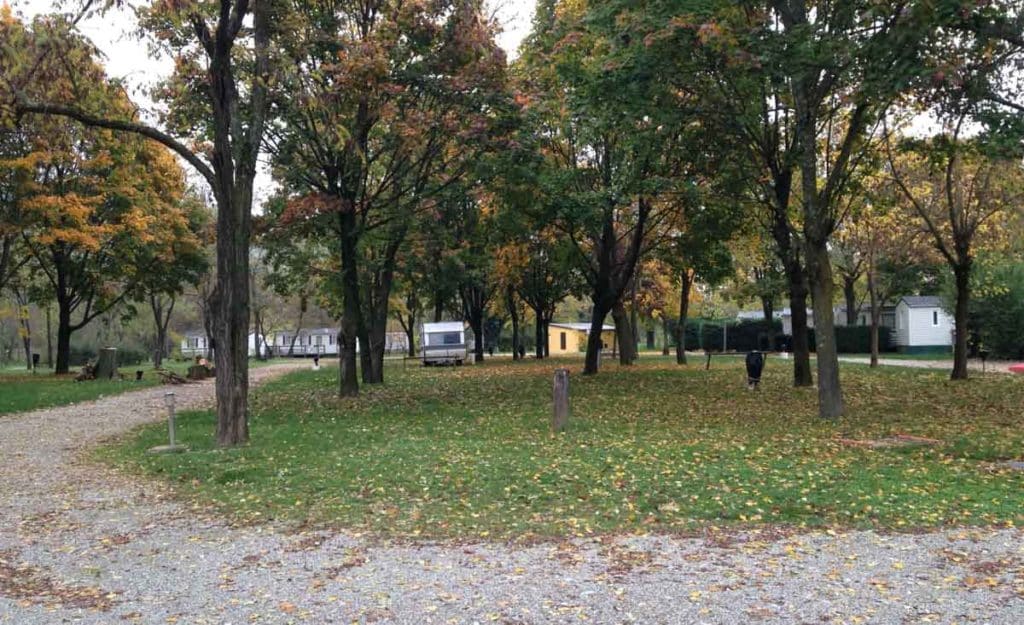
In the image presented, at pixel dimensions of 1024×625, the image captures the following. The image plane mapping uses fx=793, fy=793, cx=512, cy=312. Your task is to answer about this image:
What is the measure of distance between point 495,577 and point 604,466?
147 inches

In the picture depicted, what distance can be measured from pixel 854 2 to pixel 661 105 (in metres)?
3.24

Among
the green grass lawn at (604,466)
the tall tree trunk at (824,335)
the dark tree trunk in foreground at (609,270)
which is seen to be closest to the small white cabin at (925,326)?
the dark tree trunk in foreground at (609,270)

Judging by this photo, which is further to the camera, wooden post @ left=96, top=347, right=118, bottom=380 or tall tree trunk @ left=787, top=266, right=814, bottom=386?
wooden post @ left=96, top=347, right=118, bottom=380

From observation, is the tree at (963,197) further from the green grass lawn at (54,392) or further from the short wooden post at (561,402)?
the green grass lawn at (54,392)

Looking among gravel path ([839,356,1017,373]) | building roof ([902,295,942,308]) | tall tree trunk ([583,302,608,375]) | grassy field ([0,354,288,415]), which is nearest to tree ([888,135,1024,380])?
gravel path ([839,356,1017,373])

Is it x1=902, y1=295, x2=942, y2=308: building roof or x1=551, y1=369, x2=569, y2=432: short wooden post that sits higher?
x1=902, y1=295, x2=942, y2=308: building roof

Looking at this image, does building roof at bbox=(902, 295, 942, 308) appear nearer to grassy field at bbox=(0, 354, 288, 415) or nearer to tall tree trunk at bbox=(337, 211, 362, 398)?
tall tree trunk at bbox=(337, 211, 362, 398)

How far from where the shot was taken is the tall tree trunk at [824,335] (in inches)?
504

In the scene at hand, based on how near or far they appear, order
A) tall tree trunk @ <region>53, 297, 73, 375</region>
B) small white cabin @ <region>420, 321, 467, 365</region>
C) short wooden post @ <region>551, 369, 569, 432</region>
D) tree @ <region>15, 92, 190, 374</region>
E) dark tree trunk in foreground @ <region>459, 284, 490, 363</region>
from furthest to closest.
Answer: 1. dark tree trunk in foreground @ <region>459, 284, 490, 363</region>
2. small white cabin @ <region>420, 321, 467, 365</region>
3. tall tree trunk @ <region>53, 297, 73, 375</region>
4. tree @ <region>15, 92, 190, 374</region>
5. short wooden post @ <region>551, 369, 569, 432</region>

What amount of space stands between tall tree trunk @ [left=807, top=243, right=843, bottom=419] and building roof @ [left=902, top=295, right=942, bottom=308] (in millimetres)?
35586

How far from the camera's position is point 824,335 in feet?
42.4

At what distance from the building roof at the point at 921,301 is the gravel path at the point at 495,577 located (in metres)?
43.7

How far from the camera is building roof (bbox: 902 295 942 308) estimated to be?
147 ft

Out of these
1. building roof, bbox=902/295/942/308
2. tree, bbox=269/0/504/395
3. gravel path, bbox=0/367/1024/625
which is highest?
tree, bbox=269/0/504/395
